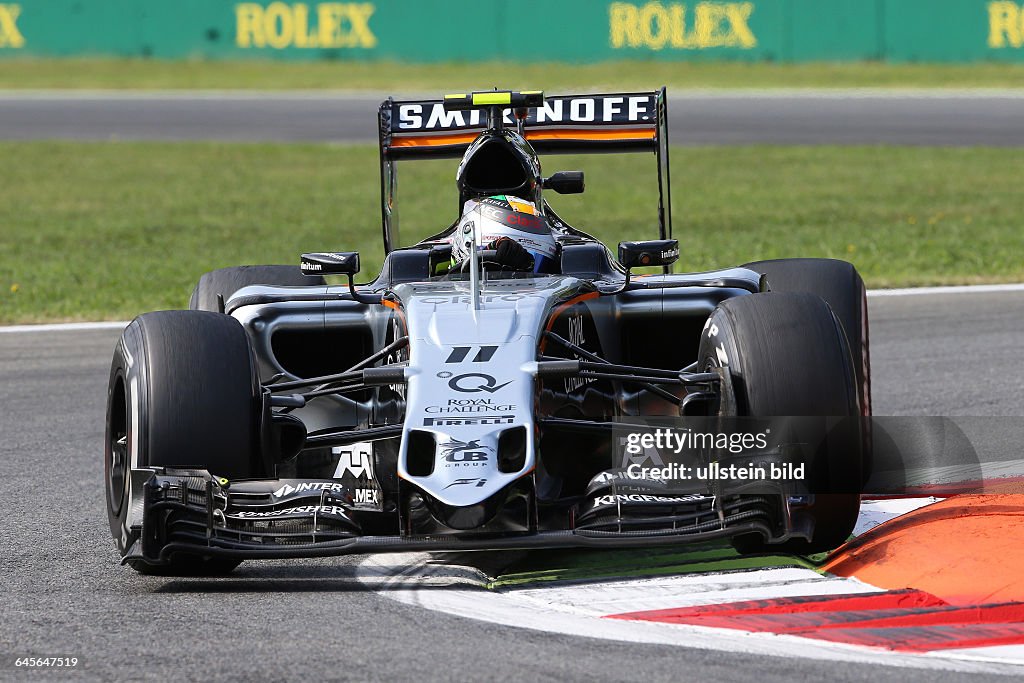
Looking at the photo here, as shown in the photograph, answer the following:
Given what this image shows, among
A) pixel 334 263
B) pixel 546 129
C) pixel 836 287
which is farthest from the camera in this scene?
pixel 546 129

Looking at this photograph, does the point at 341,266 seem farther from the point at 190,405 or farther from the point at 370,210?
the point at 370,210

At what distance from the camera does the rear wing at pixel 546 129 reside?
27.1 feet

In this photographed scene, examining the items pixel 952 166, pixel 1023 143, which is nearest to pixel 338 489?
pixel 952 166

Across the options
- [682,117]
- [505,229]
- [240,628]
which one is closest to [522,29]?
[682,117]

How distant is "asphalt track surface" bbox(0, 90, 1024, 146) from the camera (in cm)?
2534

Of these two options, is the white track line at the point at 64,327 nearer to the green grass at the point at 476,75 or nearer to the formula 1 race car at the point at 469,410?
the formula 1 race car at the point at 469,410

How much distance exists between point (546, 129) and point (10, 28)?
106 ft

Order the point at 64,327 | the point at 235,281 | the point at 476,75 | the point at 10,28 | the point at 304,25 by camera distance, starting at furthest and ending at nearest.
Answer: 1. the point at 10,28
2. the point at 304,25
3. the point at 476,75
4. the point at 64,327
5. the point at 235,281

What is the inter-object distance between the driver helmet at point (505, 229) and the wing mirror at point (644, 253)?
0.46 m

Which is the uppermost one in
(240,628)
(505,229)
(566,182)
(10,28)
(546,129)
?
(10,28)

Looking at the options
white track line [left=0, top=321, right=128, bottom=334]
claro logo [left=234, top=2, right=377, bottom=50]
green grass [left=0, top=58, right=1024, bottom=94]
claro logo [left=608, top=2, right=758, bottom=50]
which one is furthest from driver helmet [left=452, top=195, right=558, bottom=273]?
claro logo [left=234, top=2, right=377, bottom=50]

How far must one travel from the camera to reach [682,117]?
1101 inches

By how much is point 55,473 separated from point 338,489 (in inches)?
97.9

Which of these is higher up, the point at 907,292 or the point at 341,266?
the point at 341,266
